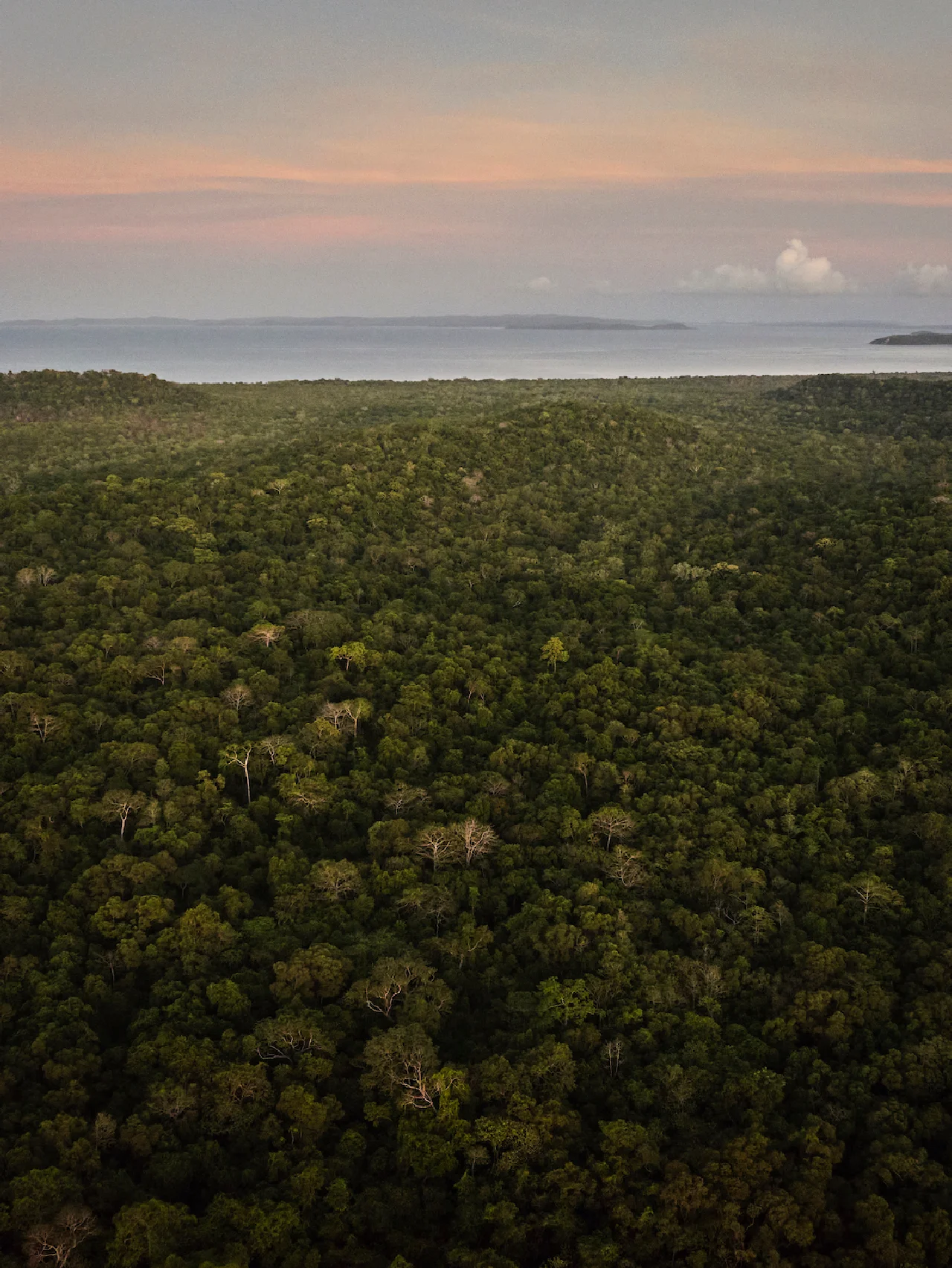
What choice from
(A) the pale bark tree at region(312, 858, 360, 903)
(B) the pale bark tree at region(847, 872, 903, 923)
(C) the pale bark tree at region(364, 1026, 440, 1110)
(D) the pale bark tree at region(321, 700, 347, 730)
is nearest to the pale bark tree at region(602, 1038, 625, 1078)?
(C) the pale bark tree at region(364, 1026, 440, 1110)

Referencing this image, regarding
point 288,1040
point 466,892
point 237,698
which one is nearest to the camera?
point 288,1040

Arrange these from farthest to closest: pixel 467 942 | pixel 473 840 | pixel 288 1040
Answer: pixel 473 840, pixel 467 942, pixel 288 1040

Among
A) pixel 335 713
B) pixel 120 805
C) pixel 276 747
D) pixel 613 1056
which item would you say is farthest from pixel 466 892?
pixel 120 805

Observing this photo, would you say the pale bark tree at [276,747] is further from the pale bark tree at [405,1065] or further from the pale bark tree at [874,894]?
the pale bark tree at [874,894]

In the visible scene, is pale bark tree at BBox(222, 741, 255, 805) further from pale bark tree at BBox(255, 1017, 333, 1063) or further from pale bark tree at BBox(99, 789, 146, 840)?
pale bark tree at BBox(255, 1017, 333, 1063)

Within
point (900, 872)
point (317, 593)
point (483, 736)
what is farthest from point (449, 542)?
point (900, 872)

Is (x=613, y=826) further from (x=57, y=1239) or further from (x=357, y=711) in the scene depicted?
(x=57, y=1239)

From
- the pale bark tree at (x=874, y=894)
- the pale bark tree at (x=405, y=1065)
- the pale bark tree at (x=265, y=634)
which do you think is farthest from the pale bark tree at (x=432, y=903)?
the pale bark tree at (x=265, y=634)

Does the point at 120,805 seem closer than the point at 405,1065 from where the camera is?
No

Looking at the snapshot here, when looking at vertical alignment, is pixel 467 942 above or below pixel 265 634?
below
